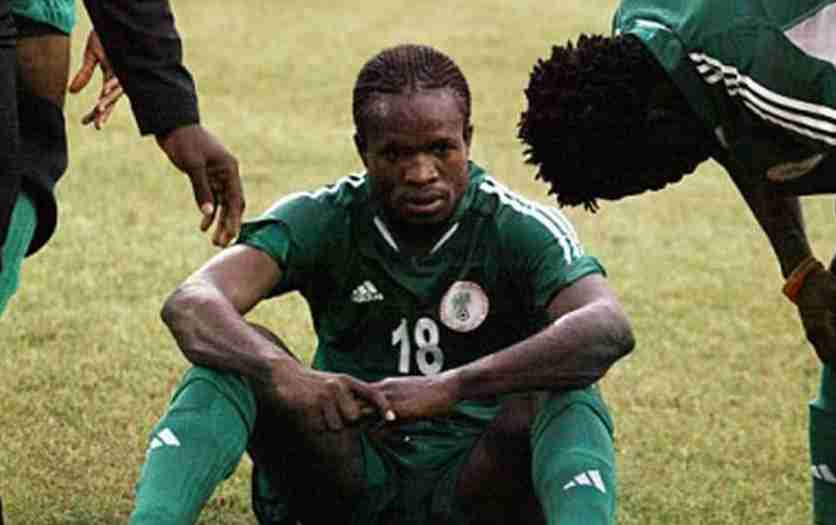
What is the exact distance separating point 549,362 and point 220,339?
68 centimetres

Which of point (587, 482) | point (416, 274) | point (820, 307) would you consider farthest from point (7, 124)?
point (820, 307)

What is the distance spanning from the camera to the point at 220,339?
4.89 m

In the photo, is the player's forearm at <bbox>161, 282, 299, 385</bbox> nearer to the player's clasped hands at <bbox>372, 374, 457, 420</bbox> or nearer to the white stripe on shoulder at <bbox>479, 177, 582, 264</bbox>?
the player's clasped hands at <bbox>372, 374, 457, 420</bbox>

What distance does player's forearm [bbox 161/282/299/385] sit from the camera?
Answer: 4863 millimetres

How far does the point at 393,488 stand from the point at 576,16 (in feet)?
32.6

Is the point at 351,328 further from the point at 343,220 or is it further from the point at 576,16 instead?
the point at 576,16

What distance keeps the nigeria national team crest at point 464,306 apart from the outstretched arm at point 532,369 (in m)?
0.32

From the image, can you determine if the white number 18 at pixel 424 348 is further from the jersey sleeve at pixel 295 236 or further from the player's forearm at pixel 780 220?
the player's forearm at pixel 780 220

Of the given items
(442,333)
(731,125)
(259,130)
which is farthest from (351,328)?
(259,130)

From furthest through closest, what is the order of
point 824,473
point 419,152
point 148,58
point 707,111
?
1. point 824,473
2. point 419,152
3. point 148,58
4. point 707,111

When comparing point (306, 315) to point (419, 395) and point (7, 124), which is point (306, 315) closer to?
point (419, 395)

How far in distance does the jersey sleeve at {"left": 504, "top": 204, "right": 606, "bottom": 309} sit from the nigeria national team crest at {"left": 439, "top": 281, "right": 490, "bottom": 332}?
9 cm

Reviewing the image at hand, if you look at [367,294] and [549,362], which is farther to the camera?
[367,294]

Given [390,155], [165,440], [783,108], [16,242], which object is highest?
[783,108]
